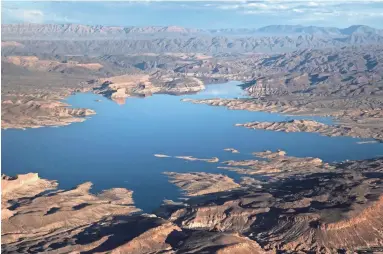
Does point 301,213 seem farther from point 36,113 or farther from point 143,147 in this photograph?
point 36,113

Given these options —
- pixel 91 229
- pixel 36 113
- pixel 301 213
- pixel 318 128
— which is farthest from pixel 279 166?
pixel 36 113

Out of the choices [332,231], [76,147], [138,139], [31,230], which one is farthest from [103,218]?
[138,139]

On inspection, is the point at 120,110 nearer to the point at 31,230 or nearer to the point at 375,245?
the point at 31,230

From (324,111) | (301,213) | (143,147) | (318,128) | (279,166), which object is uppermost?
(301,213)

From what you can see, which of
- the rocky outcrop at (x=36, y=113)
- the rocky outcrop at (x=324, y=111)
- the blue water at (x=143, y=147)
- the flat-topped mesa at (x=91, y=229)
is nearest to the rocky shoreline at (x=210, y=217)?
the flat-topped mesa at (x=91, y=229)

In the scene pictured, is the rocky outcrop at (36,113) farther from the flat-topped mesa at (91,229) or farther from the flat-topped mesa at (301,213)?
the flat-topped mesa at (301,213)

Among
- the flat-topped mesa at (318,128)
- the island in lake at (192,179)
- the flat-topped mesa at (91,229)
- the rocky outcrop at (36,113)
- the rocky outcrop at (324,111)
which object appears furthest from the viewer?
the rocky outcrop at (36,113)

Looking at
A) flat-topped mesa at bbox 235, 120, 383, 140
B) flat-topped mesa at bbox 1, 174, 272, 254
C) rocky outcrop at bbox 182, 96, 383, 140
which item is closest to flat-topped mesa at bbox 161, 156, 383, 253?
flat-topped mesa at bbox 1, 174, 272, 254
